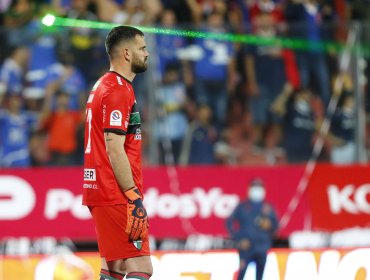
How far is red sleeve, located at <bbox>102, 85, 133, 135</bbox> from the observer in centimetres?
684

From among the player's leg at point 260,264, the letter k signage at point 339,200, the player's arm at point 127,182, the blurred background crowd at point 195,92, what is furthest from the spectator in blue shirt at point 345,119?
the player's arm at point 127,182

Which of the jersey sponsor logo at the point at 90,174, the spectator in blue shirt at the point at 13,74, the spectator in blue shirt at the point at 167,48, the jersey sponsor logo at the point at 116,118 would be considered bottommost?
the jersey sponsor logo at the point at 90,174

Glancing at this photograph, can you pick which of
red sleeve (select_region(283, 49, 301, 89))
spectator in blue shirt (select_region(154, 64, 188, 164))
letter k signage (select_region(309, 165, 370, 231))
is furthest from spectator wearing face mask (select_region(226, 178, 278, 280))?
red sleeve (select_region(283, 49, 301, 89))

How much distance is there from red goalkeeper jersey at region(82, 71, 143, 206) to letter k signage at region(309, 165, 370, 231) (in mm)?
7474

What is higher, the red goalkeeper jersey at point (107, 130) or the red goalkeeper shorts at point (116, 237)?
the red goalkeeper jersey at point (107, 130)

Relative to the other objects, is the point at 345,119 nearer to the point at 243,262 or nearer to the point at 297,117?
the point at 297,117

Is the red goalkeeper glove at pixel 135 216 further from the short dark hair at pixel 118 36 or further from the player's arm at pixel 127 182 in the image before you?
the short dark hair at pixel 118 36

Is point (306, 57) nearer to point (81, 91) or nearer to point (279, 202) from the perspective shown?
point (279, 202)

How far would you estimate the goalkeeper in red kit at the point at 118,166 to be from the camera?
6.85 meters

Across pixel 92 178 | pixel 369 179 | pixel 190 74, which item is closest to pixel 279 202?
pixel 369 179

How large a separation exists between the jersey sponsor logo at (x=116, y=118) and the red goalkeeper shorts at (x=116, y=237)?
1.88 feet

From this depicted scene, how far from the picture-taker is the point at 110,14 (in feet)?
47.2

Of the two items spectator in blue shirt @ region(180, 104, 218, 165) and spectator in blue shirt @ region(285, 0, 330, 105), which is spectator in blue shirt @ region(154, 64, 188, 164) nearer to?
spectator in blue shirt @ region(180, 104, 218, 165)

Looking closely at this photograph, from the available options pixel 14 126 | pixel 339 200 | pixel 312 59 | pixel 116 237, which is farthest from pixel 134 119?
pixel 339 200
